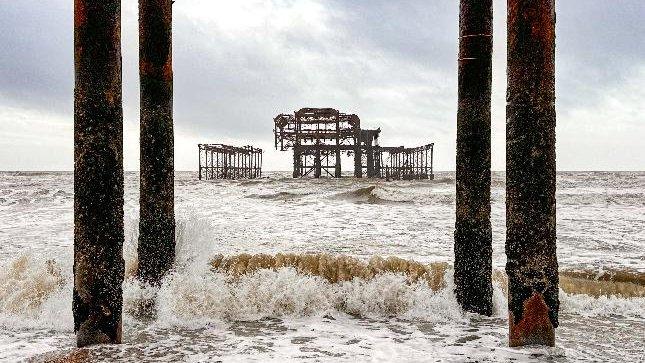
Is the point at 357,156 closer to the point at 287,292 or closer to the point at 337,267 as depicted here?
the point at 337,267

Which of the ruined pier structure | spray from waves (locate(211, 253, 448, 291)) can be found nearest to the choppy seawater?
spray from waves (locate(211, 253, 448, 291))

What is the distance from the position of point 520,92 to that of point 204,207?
1556cm

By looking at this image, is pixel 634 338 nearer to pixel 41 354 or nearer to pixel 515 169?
pixel 515 169

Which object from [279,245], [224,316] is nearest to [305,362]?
[224,316]

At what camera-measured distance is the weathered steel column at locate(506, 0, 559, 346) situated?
10.0 feet

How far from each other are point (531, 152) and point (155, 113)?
3172mm

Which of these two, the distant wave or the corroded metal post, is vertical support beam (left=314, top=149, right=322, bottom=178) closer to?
the distant wave

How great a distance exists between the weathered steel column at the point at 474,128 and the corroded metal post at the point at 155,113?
254 cm

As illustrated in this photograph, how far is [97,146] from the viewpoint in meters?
3.37

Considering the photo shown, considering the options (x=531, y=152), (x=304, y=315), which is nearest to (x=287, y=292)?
(x=304, y=315)

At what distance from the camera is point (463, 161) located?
4352mm

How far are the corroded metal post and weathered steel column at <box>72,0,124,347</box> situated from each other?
1.24 meters

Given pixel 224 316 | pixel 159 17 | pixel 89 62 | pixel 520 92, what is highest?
pixel 159 17

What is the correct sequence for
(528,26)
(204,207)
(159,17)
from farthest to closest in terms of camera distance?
(204,207)
(159,17)
(528,26)
